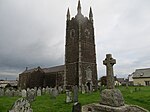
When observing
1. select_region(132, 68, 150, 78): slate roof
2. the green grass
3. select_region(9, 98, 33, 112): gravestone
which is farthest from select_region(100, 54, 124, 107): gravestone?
select_region(132, 68, 150, 78): slate roof

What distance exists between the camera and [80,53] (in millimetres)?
33031

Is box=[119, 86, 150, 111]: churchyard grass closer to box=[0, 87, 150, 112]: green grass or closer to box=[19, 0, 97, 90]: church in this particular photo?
box=[0, 87, 150, 112]: green grass

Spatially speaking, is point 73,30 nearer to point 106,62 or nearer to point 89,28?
point 89,28

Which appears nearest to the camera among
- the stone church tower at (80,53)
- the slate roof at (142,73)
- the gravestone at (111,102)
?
the gravestone at (111,102)

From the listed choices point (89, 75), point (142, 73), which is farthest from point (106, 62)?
point (142, 73)

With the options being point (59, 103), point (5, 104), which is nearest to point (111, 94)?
point (59, 103)

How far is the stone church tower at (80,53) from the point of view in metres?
32.5

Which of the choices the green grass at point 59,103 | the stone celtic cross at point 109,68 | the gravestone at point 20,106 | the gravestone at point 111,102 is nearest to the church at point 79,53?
the green grass at point 59,103

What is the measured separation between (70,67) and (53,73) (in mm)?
10725

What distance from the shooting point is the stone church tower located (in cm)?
3250

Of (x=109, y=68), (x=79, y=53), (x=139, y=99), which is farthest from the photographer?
(x=79, y=53)

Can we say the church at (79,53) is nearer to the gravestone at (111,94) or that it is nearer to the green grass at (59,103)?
the green grass at (59,103)

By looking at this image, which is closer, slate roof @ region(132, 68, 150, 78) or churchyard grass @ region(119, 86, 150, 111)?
churchyard grass @ region(119, 86, 150, 111)

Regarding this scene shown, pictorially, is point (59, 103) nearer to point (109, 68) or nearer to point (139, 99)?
point (109, 68)
